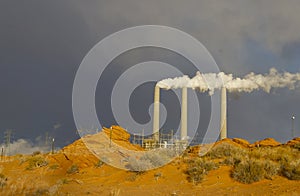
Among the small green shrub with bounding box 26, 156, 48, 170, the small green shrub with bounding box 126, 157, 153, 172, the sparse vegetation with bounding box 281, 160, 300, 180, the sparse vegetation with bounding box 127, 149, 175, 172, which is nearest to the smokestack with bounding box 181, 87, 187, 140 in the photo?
the small green shrub with bounding box 26, 156, 48, 170

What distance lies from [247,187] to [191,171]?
4.00 m

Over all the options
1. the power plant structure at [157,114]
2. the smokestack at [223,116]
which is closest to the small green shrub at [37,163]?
the power plant structure at [157,114]

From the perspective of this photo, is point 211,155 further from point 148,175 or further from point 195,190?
point 195,190

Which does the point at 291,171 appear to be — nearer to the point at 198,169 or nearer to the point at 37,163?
the point at 198,169

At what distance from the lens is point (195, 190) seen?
18.4 m

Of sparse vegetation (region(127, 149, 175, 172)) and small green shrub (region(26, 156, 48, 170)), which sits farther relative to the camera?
small green shrub (region(26, 156, 48, 170))

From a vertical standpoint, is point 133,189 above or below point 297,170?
below

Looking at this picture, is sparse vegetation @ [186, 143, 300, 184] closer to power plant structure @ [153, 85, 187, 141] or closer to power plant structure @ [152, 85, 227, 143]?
power plant structure @ [152, 85, 227, 143]

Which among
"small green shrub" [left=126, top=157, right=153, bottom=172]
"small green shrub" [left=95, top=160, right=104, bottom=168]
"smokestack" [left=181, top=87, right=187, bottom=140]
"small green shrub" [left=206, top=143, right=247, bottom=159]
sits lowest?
"small green shrub" [left=95, top=160, right=104, bottom=168]

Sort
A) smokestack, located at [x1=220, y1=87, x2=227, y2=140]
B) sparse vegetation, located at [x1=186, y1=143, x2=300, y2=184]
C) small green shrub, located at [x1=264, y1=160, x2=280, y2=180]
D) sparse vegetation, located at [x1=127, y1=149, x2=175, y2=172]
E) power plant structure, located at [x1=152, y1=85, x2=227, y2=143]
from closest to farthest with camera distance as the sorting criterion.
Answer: sparse vegetation, located at [x1=186, y1=143, x2=300, y2=184], small green shrub, located at [x1=264, y1=160, x2=280, y2=180], sparse vegetation, located at [x1=127, y1=149, x2=175, y2=172], smokestack, located at [x1=220, y1=87, x2=227, y2=140], power plant structure, located at [x1=152, y1=85, x2=227, y2=143]

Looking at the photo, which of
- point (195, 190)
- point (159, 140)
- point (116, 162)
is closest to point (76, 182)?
point (116, 162)

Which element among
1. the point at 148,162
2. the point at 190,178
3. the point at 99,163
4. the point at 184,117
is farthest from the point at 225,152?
the point at 184,117

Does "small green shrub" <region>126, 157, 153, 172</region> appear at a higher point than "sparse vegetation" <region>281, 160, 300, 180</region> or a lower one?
lower

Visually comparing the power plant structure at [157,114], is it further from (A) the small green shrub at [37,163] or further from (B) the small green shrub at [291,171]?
(B) the small green shrub at [291,171]
